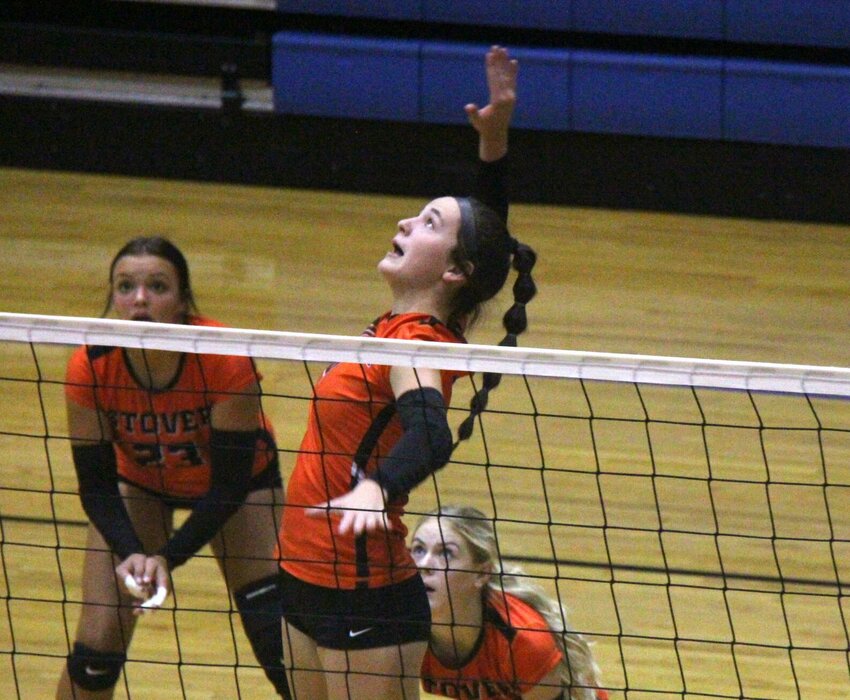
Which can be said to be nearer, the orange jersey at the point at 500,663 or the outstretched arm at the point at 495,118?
the outstretched arm at the point at 495,118

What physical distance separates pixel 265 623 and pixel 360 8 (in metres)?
4.93

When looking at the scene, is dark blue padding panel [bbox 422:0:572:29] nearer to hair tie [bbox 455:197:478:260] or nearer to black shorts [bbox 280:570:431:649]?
hair tie [bbox 455:197:478:260]

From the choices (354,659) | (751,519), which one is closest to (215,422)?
(354,659)

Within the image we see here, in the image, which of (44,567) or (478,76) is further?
(478,76)

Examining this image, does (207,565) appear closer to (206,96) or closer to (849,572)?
(849,572)

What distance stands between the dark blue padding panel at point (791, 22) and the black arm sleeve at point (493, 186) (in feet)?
15.2

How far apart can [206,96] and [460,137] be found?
1.37 metres

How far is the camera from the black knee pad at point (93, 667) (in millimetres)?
2838

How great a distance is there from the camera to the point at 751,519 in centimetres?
422

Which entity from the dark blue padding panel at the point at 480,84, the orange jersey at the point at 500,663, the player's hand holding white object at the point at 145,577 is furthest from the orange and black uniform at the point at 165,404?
the dark blue padding panel at the point at 480,84

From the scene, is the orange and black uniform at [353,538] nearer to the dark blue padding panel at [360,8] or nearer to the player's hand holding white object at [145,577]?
the player's hand holding white object at [145,577]

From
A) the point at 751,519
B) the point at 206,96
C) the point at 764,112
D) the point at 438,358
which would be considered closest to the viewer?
the point at 438,358

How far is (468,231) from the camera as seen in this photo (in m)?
2.38

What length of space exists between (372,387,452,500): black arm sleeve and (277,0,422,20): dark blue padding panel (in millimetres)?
5421
